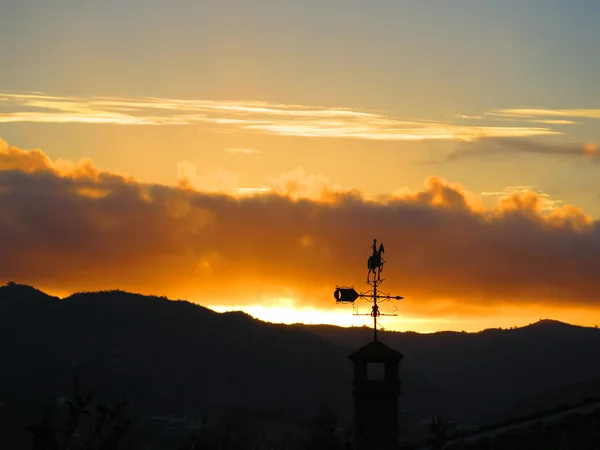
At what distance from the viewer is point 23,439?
517ft

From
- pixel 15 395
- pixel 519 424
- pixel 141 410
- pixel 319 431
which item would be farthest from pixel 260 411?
pixel 319 431

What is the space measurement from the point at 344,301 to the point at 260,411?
165m

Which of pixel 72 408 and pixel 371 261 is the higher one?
pixel 371 261

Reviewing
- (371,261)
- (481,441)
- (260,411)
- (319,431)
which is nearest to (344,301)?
(371,261)

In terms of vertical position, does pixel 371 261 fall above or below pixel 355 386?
above

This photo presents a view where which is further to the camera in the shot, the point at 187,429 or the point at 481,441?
the point at 187,429

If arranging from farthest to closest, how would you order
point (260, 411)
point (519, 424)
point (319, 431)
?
point (260, 411) → point (519, 424) → point (319, 431)

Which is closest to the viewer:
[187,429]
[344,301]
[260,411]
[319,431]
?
[344,301]

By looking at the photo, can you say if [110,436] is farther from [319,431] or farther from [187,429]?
[187,429]

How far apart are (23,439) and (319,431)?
445ft

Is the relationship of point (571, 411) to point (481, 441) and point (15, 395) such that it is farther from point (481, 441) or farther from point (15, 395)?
point (15, 395)

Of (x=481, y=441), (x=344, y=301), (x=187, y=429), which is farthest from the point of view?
(x=187, y=429)

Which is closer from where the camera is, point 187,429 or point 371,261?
point 371,261

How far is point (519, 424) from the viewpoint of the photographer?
59812mm
